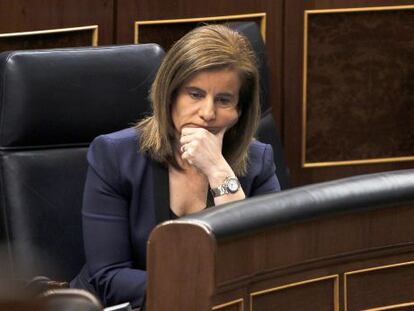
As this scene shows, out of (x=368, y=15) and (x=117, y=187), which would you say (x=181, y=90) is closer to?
(x=117, y=187)

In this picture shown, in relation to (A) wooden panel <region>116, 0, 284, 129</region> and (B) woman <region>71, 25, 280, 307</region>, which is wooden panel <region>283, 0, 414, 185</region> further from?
(B) woman <region>71, 25, 280, 307</region>

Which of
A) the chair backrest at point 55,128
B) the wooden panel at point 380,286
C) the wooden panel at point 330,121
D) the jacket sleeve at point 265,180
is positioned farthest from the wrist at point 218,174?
the wooden panel at point 330,121

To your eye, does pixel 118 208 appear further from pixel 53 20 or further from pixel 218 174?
pixel 53 20

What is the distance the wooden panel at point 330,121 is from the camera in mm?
2854

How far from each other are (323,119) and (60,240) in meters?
1.32

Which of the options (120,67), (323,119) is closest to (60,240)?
(120,67)

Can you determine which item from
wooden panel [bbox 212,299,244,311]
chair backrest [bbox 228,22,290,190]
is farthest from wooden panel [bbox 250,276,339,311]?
chair backrest [bbox 228,22,290,190]

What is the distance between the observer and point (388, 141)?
304 cm

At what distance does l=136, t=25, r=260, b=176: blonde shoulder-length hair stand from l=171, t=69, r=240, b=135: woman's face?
0.01m

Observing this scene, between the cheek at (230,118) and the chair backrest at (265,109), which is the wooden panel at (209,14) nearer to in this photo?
the chair backrest at (265,109)

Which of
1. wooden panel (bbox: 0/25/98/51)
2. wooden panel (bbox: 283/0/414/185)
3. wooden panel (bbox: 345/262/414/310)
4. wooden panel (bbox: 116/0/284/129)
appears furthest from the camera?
wooden panel (bbox: 283/0/414/185)

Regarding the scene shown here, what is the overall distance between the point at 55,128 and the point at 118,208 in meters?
0.24

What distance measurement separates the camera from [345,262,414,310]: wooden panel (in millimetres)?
1047

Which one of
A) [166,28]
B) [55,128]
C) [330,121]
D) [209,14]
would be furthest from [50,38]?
[330,121]
